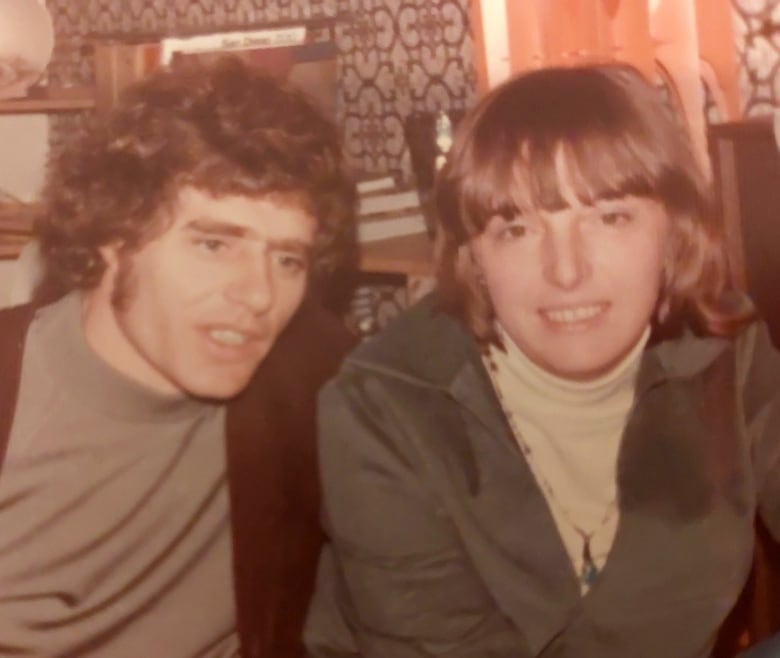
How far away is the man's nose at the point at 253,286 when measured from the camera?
710 millimetres

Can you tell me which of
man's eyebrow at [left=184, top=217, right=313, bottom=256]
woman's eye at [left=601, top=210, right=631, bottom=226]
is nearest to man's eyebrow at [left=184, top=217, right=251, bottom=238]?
man's eyebrow at [left=184, top=217, right=313, bottom=256]

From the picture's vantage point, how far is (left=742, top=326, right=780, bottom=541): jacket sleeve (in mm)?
802

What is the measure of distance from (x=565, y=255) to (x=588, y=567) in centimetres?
21

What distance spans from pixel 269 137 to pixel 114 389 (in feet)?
0.59

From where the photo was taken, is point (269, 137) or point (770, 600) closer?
point (269, 137)

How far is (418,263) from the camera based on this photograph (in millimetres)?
777

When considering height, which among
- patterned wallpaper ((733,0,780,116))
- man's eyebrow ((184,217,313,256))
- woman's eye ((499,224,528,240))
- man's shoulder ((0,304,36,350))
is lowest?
man's shoulder ((0,304,36,350))

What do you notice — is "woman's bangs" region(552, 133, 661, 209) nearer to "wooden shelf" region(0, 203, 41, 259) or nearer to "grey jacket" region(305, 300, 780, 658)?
"grey jacket" region(305, 300, 780, 658)

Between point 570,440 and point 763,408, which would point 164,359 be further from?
point 763,408

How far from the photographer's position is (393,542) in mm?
762

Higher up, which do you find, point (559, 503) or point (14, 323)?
point (14, 323)

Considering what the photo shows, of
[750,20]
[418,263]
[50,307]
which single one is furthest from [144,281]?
[750,20]

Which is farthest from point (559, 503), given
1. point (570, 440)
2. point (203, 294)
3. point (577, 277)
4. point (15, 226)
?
point (15, 226)

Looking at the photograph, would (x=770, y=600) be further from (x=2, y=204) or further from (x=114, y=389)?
(x=2, y=204)
